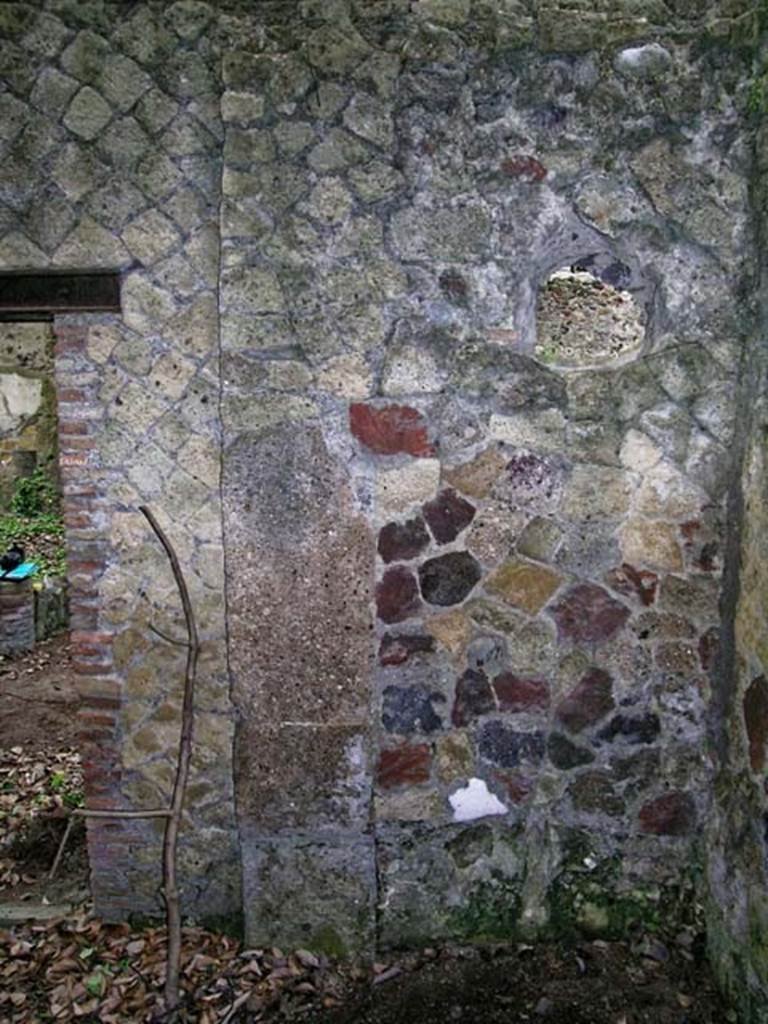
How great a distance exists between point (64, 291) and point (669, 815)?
3.16 metres

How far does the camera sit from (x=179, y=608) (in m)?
3.46

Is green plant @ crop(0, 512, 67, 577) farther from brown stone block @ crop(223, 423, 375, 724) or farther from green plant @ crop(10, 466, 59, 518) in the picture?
brown stone block @ crop(223, 423, 375, 724)

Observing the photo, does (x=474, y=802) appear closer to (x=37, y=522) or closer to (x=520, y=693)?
(x=520, y=693)

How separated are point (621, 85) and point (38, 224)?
2168 millimetres

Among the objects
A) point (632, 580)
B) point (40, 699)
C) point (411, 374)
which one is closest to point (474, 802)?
point (632, 580)

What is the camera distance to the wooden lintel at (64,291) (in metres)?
3.26

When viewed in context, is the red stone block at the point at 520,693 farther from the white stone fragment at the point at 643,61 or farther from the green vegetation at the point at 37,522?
the green vegetation at the point at 37,522

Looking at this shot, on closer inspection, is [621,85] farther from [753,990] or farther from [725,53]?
[753,990]

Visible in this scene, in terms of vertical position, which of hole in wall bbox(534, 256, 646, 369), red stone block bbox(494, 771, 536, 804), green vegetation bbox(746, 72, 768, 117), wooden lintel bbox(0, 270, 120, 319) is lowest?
red stone block bbox(494, 771, 536, 804)

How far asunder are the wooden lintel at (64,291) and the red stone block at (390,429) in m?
1.03

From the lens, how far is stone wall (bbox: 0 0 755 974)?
2.98 meters

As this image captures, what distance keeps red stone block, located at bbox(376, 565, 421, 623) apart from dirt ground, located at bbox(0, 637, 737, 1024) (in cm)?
145

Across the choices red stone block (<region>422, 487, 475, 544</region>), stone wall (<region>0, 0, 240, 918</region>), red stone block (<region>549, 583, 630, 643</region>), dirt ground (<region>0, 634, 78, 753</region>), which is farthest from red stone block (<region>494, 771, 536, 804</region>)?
dirt ground (<region>0, 634, 78, 753</region>)

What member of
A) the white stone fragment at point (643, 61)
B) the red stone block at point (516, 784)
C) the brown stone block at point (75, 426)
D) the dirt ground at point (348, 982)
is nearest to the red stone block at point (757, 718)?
the red stone block at point (516, 784)
